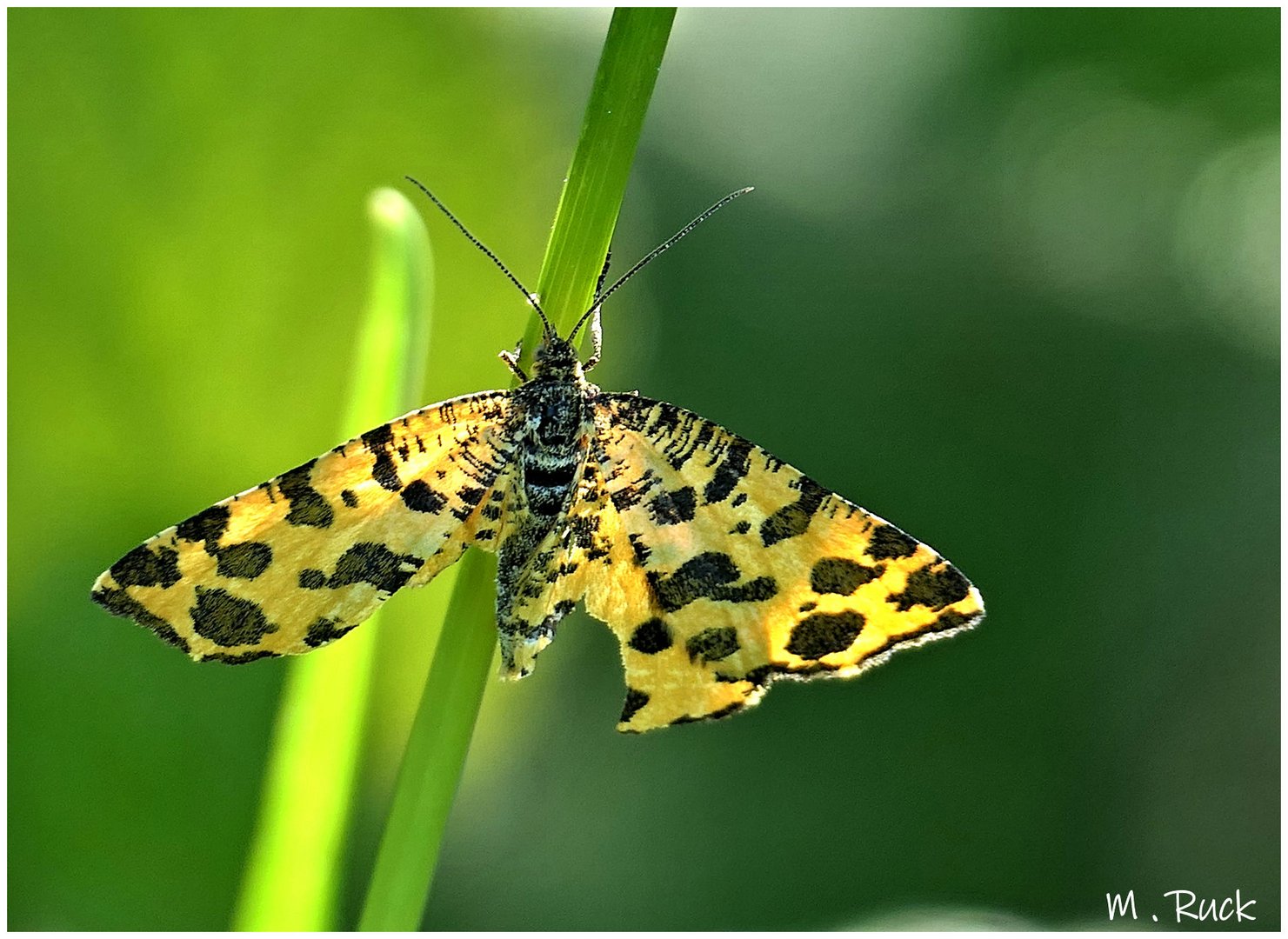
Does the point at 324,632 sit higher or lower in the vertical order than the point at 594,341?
lower

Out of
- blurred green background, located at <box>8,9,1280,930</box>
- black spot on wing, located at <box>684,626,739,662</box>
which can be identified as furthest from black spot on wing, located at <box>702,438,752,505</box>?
blurred green background, located at <box>8,9,1280,930</box>

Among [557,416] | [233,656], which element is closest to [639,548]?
[557,416]

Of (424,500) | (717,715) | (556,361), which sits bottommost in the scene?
(717,715)

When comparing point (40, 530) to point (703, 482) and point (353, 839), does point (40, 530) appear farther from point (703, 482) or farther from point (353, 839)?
point (703, 482)

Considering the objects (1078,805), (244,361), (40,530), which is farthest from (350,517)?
(1078,805)

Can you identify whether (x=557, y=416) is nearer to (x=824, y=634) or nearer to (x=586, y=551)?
(x=586, y=551)

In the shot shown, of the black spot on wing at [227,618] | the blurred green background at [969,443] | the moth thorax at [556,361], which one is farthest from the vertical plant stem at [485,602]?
the blurred green background at [969,443]
